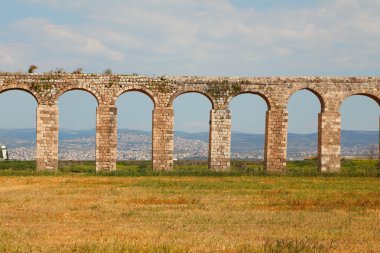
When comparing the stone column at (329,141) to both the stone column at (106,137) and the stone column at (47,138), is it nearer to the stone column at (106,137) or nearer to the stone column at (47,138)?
the stone column at (106,137)

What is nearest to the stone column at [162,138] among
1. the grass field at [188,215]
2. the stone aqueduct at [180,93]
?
the stone aqueduct at [180,93]

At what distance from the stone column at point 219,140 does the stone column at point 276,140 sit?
2.24m

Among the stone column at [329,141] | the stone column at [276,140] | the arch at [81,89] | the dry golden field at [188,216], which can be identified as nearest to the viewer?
the dry golden field at [188,216]

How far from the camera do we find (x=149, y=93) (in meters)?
34.7

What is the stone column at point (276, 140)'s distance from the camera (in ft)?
115

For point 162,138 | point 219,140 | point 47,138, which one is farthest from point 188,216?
point 47,138

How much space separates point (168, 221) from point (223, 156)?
1888 centimetres

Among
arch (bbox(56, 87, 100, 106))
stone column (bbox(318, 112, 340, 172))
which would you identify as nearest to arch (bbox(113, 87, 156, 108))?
arch (bbox(56, 87, 100, 106))

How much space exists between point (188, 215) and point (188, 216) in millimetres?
203

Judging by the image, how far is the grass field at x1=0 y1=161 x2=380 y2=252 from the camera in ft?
40.8

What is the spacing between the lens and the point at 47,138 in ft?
113

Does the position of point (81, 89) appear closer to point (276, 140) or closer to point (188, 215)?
point (276, 140)

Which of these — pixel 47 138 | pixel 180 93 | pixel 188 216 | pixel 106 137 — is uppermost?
pixel 180 93

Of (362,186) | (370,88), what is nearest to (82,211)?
(362,186)
